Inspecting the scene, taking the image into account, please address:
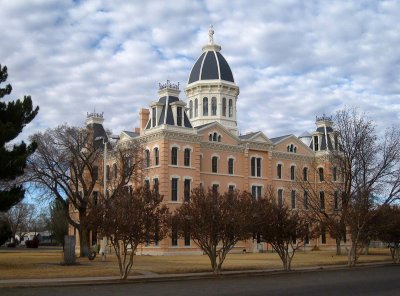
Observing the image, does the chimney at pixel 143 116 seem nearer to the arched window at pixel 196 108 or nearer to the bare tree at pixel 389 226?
the arched window at pixel 196 108

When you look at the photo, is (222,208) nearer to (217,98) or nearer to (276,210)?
(276,210)

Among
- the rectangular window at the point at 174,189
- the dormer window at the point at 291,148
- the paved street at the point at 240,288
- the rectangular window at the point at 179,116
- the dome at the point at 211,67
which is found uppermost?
the dome at the point at 211,67

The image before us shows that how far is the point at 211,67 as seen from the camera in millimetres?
74562

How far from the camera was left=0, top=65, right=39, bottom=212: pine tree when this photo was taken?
31.6 meters

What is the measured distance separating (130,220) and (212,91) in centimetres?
4848

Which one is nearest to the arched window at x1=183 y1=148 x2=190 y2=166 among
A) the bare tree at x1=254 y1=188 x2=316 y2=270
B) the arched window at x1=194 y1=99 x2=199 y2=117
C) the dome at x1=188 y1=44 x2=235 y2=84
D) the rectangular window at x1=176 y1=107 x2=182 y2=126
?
the rectangular window at x1=176 y1=107 x2=182 y2=126

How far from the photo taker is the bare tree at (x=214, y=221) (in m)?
29.8

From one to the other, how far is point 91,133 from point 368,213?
2544 centimetres

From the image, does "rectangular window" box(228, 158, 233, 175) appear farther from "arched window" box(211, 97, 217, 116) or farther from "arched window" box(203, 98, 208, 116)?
"arched window" box(203, 98, 208, 116)

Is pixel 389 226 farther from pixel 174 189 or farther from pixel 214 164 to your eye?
pixel 214 164

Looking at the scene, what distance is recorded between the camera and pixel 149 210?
2734 centimetres

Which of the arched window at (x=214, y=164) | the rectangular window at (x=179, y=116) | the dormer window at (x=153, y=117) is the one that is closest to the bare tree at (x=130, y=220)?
the rectangular window at (x=179, y=116)

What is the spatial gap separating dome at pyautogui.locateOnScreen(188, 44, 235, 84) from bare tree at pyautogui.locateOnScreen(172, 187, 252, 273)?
1752 inches

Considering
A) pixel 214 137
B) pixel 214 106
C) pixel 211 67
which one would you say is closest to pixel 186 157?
pixel 214 137
